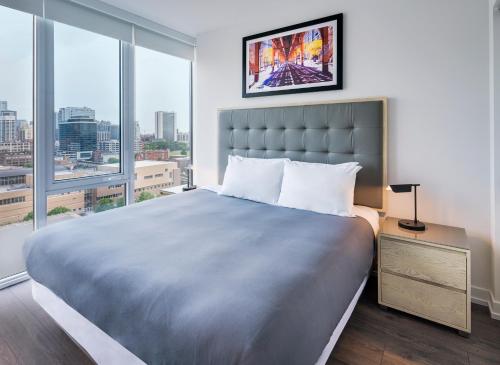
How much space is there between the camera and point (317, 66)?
2.66 meters

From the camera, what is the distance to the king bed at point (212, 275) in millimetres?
935

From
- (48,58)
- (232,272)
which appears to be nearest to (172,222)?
(232,272)

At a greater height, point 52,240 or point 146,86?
point 146,86

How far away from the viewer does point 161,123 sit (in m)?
3.53

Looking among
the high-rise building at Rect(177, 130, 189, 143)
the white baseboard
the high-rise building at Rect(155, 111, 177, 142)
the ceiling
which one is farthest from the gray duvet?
the ceiling

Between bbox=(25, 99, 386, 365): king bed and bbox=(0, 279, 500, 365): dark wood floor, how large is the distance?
217 mm

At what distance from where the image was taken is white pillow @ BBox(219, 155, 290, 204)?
2.51m

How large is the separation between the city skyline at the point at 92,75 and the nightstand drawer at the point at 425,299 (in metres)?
2.94

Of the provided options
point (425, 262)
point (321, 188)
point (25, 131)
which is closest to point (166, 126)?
point (25, 131)

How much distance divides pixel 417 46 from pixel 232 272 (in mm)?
2252

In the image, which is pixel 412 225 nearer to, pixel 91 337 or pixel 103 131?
pixel 91 337

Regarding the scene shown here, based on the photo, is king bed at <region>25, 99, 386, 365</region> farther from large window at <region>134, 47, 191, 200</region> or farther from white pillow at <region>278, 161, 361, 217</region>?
large window at <region>134, 47, 191, 200</region>

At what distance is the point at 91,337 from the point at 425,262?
6.38ft

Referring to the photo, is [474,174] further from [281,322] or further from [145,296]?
[145,296]
